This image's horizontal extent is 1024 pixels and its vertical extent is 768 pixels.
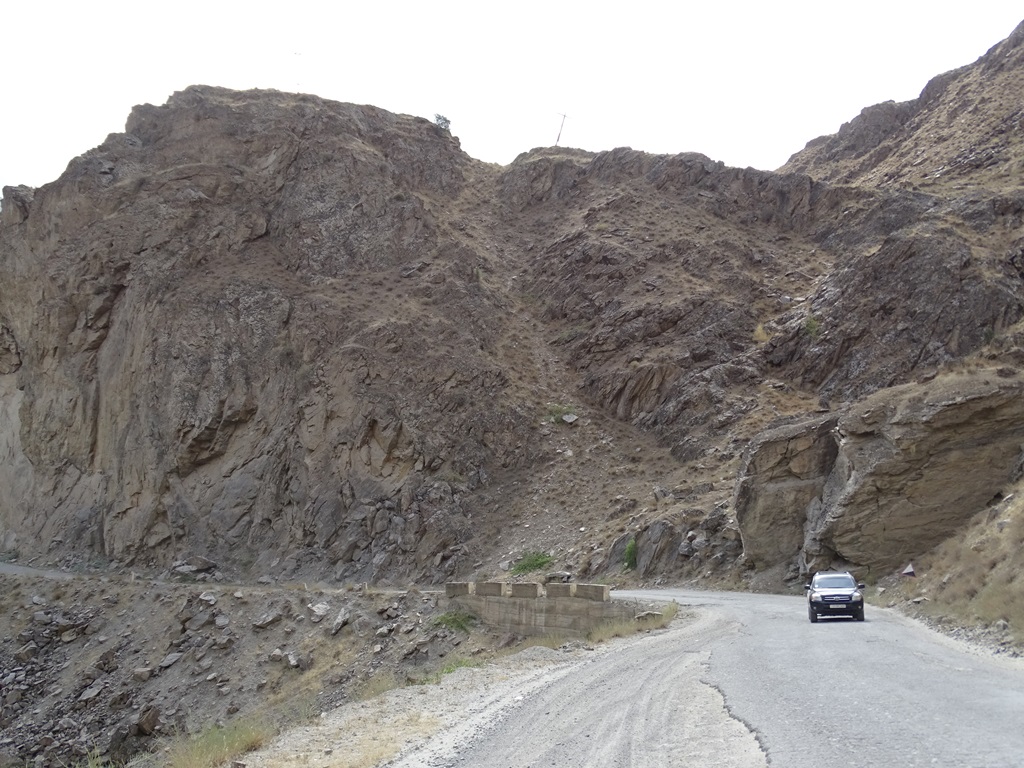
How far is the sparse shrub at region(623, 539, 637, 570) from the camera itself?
29.7 meters

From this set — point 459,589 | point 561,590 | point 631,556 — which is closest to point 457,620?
point 459,589

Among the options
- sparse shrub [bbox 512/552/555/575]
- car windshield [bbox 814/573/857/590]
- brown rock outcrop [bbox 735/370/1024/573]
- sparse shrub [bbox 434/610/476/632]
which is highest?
brown rock outcrop [bbox 735/370/1024/573]

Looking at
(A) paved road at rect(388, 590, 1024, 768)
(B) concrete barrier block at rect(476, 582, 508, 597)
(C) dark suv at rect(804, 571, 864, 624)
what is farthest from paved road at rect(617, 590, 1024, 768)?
(B) concrete barrier block at rect(476, 582, 508, 597)

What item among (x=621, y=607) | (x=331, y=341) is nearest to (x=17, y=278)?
(x=331, y=341)

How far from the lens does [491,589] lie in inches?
943

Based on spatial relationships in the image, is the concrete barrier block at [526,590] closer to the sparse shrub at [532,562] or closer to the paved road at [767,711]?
the paved road at [767,711]

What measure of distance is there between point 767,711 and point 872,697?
1081 millimetres

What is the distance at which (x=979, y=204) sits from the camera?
134 ft

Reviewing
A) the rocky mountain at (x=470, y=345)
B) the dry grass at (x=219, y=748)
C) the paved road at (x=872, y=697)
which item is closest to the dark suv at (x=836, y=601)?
the paved road at (x=872, y=697)

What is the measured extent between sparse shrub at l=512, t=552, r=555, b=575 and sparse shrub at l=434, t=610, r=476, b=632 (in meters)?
8.09

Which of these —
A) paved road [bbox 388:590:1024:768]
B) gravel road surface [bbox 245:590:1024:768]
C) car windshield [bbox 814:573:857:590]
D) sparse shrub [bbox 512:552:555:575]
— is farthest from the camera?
sparse shrub [bbox 512:552:555:575]

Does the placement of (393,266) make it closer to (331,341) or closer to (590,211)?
(331,341)

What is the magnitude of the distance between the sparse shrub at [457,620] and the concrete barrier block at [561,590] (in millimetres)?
2875

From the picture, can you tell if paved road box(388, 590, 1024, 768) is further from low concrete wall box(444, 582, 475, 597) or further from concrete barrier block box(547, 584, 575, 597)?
low concrete wall box(444, 582, 475, 597)
